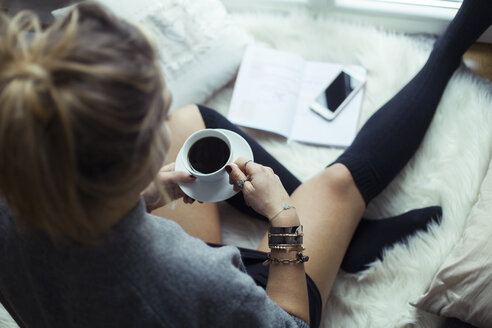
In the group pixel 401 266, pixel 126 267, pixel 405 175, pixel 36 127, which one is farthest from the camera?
pixel 405 175

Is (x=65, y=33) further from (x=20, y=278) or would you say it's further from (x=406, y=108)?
(x=406, y=108)

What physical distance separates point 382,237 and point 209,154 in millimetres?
466

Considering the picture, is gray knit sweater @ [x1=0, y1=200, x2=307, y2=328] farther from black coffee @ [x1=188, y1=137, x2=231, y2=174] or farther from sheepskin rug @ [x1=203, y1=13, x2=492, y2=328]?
sheepskin rug @ [x1=203, y1=13, x2=492, y2=328]

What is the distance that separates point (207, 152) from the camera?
69 cm

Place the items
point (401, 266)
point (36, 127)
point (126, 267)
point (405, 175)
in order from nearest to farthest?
point (36, 127)
point (126, 267)
point (401, 266)
point (405, 175)

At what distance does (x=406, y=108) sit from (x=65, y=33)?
0.79 meters

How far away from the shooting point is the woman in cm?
37

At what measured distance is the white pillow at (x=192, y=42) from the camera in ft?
3.48

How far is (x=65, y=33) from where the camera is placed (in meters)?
0.38

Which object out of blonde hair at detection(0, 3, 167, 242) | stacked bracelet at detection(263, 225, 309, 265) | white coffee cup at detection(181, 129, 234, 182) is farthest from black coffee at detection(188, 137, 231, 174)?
blonde hair at detection(0, 3, 167, 242)

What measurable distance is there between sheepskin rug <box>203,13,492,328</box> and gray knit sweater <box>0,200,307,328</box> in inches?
16.1

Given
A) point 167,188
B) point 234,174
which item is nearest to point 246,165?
point 234,174

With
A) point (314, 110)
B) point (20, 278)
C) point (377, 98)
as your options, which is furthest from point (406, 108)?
point (20, 278)

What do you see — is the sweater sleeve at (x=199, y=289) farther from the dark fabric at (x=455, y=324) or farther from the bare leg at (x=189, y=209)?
the dark fabric at (x=455, y=324)
